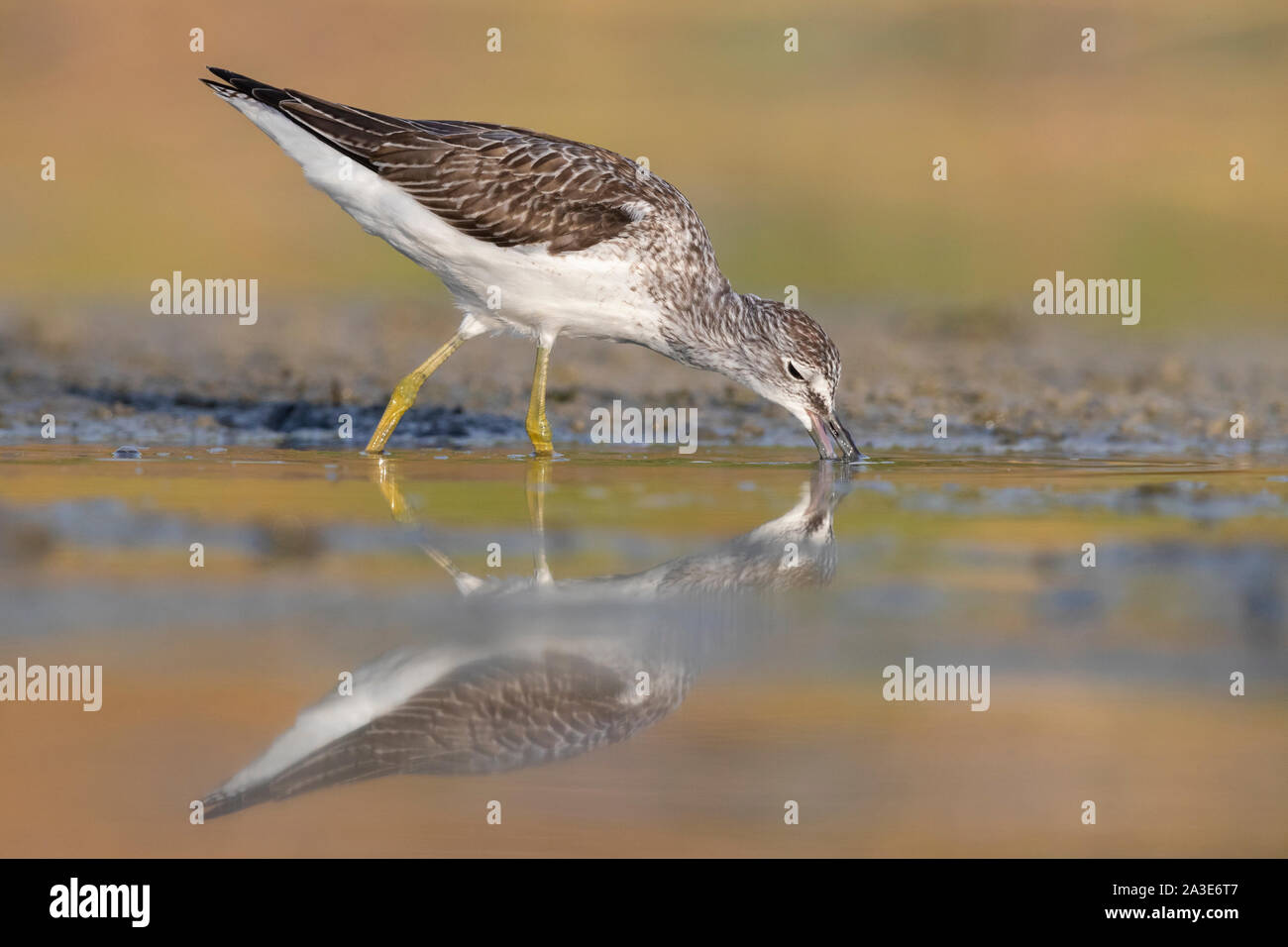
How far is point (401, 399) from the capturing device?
10.8 meters

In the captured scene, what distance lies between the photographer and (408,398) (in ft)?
35.5

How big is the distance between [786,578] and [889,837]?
263 centimetres

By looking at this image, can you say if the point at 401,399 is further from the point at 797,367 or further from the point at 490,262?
the point at 797,367

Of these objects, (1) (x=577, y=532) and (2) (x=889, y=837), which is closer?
(2) (x=889, y=837)

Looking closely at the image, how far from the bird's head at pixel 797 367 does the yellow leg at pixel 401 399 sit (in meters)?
1.94

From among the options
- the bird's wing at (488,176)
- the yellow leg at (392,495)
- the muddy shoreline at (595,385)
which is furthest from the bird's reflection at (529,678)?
the muddy shoreline at (595,385)

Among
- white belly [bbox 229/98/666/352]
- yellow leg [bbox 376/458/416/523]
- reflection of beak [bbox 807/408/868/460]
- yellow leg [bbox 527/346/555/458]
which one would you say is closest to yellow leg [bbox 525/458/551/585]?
yellow leg [bbox 527/346/555/458]

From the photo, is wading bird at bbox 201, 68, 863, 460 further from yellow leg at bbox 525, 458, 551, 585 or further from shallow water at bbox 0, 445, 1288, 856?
shallow water at bbox 0, 445, 1288, 856

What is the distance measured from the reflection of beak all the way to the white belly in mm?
1250

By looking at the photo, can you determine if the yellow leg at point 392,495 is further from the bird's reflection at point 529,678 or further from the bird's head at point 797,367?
the bird's head at point 797,367

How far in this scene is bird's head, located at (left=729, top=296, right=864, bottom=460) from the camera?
34.9 feet

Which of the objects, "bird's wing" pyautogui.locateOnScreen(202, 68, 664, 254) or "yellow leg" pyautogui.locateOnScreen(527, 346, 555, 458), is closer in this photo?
"bird's wing" pyautogui.locateOnScreen(202, 68, 664, 254)

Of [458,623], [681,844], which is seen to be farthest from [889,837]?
[458,623]

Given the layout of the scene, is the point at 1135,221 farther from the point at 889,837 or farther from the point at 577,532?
the point at 889,837
